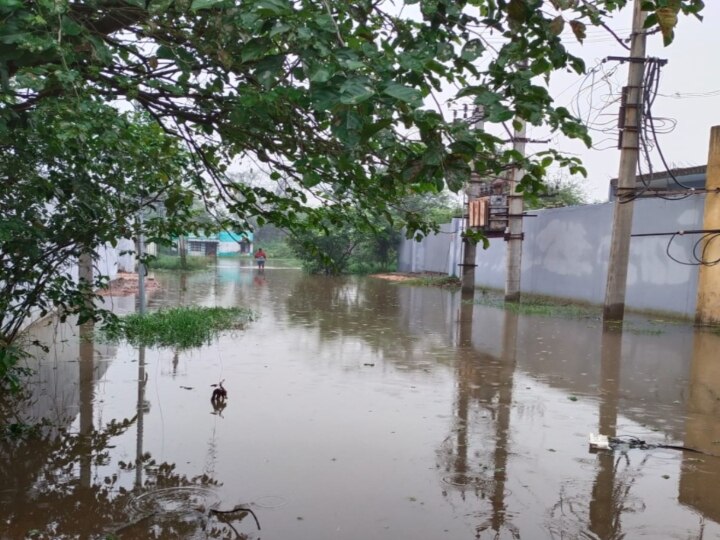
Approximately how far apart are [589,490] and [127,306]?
40.9 ft

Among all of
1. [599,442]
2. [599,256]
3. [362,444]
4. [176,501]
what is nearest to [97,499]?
[176,501]

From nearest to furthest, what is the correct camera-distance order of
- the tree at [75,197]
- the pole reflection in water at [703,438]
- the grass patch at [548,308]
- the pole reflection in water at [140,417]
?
the pole reflection in water at [703,438] → the pole reflection in water at [140,417] → the tree at [75,197] → the grass patch at [548,308]

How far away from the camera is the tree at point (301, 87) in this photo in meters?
2.35

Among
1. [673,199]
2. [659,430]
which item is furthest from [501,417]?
[673,199]

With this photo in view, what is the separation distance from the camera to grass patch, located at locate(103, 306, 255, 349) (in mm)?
9656

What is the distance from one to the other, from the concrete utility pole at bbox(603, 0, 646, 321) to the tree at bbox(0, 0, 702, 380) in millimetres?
9657

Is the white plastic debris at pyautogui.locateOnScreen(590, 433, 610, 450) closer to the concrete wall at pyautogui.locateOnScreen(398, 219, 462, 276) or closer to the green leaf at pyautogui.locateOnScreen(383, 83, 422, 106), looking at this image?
the green leaf at pyautogui.locateOnScreen(383, 83, 422, 106)

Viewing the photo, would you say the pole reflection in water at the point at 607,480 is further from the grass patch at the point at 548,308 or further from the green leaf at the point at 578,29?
the grass patch at the point at 548,308

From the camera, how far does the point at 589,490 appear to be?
171 inches

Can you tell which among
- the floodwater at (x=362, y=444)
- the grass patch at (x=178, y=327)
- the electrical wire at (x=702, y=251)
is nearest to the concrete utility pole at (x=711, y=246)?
the electrical wire at (x=702, y=251)

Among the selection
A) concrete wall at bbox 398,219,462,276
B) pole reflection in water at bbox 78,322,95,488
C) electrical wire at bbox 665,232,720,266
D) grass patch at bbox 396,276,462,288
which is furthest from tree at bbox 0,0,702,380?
concrete wall at bbox 398,219,462,276

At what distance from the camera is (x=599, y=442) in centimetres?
522

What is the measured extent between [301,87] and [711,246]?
1256 cm

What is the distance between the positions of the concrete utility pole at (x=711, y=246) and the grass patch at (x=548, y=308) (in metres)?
2.31
